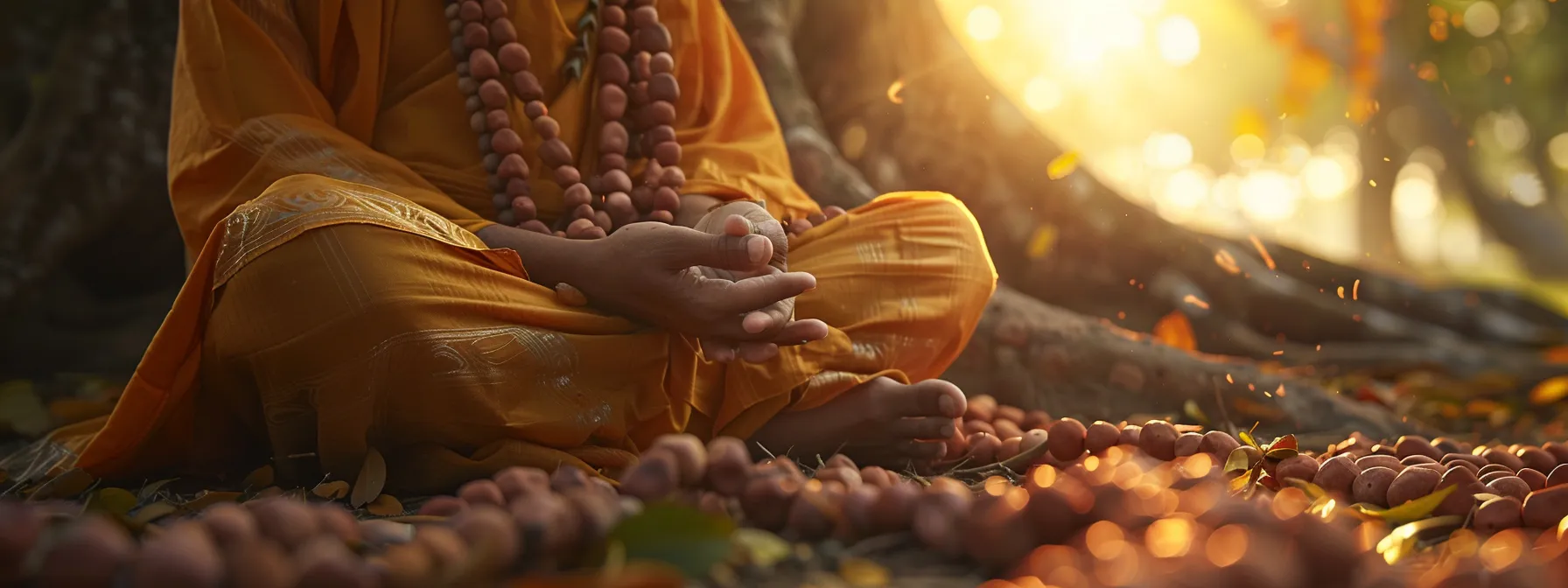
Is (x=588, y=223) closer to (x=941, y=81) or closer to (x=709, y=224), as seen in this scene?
(x=709, y=224)

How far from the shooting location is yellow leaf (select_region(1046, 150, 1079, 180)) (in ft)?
9.71

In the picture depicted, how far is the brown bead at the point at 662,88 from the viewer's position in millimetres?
1878

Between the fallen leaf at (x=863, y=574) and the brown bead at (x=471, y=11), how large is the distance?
1228 millimetres

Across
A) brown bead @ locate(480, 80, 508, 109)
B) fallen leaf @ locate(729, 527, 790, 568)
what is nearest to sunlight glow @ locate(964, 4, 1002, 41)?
brown bead @ locate(480, 80, 508, 109)

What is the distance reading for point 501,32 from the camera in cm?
175

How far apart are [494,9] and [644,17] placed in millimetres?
272

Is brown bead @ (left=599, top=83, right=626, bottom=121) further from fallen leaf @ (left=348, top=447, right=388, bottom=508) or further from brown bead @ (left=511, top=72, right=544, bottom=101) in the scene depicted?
fallen leaf @ (left=348, top=447, right=388, bottom=508)

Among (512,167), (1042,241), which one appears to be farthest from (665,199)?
(1042,241)

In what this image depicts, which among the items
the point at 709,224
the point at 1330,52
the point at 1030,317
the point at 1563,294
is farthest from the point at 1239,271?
the point at 1563,294

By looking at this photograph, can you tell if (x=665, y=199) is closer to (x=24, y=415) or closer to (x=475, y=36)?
(x=475, y=36)

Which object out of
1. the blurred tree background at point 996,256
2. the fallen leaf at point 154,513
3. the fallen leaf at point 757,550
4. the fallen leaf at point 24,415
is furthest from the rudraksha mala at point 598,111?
the fallen leaf at point 24,415

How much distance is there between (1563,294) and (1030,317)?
16.0 m

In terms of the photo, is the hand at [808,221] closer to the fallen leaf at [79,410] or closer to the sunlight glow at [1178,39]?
the fallen leaf at [79,410]

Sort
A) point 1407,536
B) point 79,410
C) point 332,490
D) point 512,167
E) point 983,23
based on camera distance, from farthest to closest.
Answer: point 983,23
point 79,410
point 512,167
point 332,490
point 1407,536
